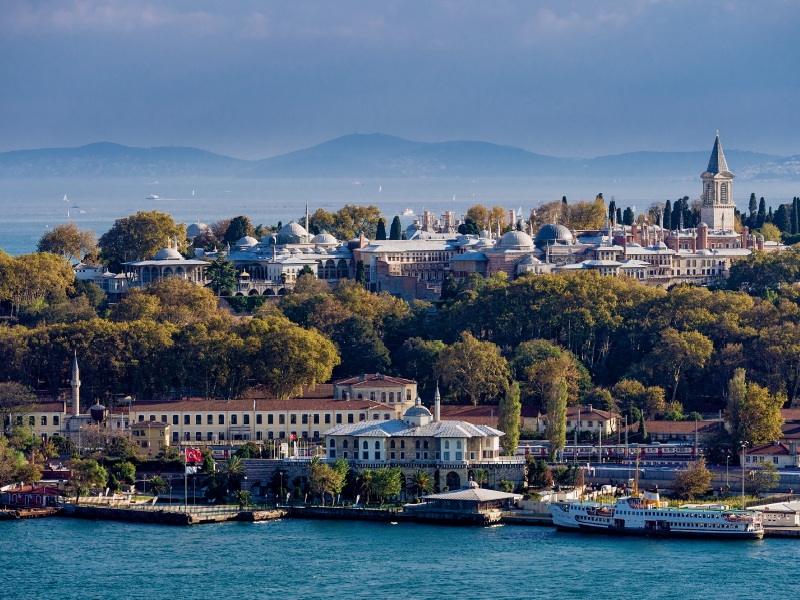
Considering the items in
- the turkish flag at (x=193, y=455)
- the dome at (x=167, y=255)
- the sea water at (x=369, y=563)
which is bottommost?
the sea water at (x=369, y=563)

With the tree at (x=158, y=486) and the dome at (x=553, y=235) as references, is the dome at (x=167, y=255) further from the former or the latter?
the tree at (x=158, y=486)

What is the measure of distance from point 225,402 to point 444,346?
9121 millimetres

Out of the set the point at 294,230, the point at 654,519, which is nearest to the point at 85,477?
the point at 654,519

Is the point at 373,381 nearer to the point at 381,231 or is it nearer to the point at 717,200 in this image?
the point at 381,231

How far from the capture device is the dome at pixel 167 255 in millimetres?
89750

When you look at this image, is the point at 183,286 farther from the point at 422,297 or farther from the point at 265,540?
the point at 265,540

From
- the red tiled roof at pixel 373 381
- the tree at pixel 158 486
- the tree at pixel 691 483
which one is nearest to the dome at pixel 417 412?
the tree at pixel 158 486

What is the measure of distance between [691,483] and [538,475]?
4.06 meters

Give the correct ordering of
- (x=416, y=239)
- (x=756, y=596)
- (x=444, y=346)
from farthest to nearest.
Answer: (x=416, y=239), (x=444, y=346), (x=756, y=596)

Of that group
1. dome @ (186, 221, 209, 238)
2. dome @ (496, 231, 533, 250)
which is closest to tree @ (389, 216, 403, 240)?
dome @ (496, 231, 533, 250)

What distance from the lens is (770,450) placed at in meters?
57.8

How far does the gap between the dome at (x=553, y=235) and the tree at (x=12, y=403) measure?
111 ft

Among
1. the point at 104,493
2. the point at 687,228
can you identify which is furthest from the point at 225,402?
the point at 687,228

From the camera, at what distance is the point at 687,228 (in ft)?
335
